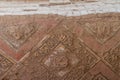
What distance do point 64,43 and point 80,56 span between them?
6.8 inches

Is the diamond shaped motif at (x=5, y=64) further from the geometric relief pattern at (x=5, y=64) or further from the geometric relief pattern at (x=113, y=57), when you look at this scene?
the geometric relief pattern at (x=113, y=57)

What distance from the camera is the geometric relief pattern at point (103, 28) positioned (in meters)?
2.32

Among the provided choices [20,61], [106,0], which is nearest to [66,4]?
[106,0]

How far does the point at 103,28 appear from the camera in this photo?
2324mm

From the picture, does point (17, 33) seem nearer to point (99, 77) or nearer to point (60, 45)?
point (60, 45)

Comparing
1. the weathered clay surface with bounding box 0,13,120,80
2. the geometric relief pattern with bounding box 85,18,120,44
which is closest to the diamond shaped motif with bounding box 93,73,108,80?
the weathered clay surface with bounding box 0,13,120,80

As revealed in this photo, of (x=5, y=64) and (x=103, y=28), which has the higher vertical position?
(x=103, y=28)

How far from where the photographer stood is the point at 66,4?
309 cm

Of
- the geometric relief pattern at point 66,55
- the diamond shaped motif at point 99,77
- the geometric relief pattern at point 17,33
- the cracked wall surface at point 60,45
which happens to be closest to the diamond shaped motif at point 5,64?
the cracked wall surface at point 60,45

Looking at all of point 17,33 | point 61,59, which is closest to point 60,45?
point 61,59

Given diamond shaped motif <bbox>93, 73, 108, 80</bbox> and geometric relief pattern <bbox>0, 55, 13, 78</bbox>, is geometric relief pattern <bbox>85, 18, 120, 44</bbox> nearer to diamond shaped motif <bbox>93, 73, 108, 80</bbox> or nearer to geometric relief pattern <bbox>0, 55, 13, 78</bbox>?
Result: diamond shaped motif <bbox>93, 73, 108, 80</bbox>

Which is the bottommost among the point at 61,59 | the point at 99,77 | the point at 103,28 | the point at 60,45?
the point at 99,77

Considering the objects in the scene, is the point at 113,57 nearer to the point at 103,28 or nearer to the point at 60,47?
the point at 103,28

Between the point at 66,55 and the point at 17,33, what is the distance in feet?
1.46
